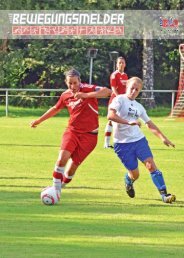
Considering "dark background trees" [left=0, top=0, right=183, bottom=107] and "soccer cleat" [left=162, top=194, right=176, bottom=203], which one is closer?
"soccer cleat" [left=162, top=194, right=176, bottom=203]

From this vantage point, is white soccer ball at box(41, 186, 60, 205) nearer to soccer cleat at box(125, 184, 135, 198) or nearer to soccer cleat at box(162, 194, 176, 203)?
soccer cleat at box(125, 184, 135, 198)

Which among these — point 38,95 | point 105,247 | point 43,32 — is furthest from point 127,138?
point 43,32

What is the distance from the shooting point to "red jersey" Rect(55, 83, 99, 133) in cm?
1605

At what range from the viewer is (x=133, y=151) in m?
15.8

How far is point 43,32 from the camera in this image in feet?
181

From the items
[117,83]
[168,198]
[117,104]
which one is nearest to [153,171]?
[168,198]

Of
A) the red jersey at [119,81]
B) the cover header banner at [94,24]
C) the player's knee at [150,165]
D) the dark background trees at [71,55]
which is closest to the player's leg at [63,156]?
the player's knee at [150,165]

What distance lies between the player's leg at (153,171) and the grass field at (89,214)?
0.60ft

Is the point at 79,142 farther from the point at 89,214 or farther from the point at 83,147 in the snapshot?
the point at 89,214

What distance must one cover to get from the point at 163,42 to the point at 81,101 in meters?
39.6

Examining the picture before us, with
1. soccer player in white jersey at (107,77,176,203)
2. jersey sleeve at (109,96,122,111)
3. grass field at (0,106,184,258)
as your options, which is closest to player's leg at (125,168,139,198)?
soccer player in white jersey at (107,77,176,203)

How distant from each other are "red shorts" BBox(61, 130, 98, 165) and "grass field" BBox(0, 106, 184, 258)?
64cm

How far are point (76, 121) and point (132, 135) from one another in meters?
0.90

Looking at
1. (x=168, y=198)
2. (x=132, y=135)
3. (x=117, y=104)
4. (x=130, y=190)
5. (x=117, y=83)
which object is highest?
(x=117, y=104)
